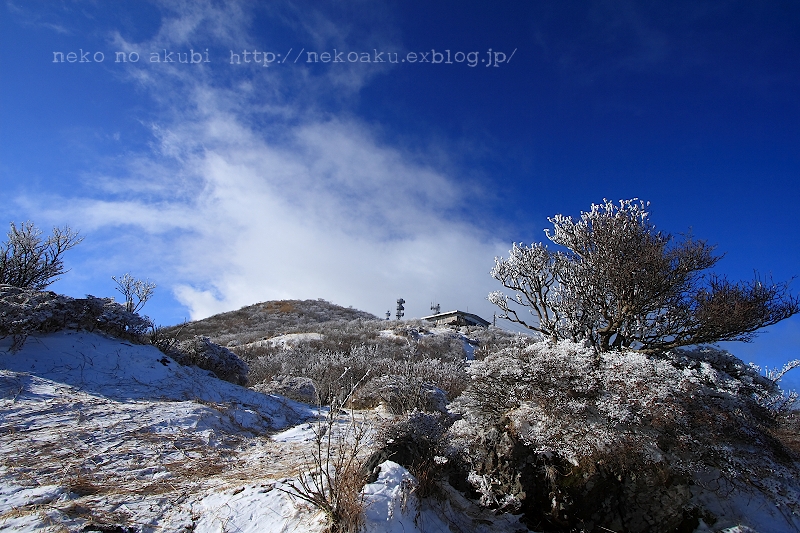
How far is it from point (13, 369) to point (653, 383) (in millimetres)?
11320

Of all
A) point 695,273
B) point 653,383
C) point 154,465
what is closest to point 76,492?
point 154,465

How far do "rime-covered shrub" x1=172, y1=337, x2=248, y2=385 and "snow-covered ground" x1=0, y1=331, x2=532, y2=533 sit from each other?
150 centimetres

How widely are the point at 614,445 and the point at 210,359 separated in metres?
11.2

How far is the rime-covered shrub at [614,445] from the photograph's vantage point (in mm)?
4672

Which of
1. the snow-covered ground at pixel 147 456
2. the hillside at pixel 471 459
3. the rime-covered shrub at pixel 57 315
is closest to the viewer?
the snow-covered ground at pixel 147 456

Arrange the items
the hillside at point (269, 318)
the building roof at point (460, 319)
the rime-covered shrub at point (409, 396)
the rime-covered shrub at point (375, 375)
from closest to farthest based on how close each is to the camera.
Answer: the rime-covered shrub at point (409, 396)
the rime-covered shrub at point (375, 375)
the hillside at point (269, 318)
the building roof at point (460, 319)

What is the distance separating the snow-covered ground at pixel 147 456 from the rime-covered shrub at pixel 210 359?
1.50m

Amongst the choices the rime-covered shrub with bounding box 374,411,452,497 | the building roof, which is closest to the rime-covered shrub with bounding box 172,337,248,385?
the rime-covered shrub with bounding box 374,411,452,497

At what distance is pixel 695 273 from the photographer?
768cm

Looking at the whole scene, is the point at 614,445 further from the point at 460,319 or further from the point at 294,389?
the point at 460,319

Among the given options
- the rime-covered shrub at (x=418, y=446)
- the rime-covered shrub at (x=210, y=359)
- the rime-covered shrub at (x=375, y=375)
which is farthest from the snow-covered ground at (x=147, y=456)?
the rime-covered shrub at (x=210, y=359)

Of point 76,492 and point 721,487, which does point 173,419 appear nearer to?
point 76,492

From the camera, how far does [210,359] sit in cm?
1203

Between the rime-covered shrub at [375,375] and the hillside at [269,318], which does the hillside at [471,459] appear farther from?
the hillside at [269,318]
